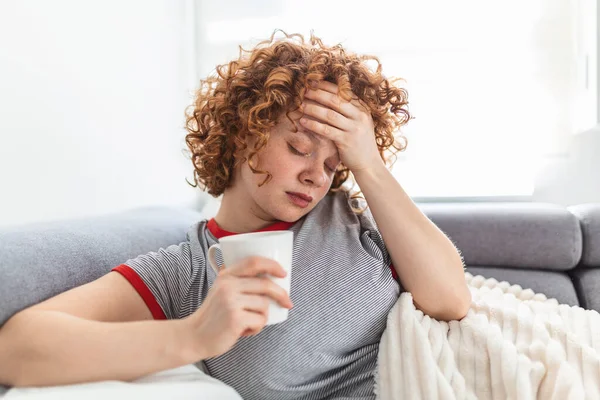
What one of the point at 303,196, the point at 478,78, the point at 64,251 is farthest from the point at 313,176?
the point at 478,78

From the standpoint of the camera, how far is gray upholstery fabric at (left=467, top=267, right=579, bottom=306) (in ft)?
5.24

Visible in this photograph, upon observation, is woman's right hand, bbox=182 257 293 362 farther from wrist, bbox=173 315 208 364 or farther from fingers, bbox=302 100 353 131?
fingers, bbox=302 100 353 131

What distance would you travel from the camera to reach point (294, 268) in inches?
43.4

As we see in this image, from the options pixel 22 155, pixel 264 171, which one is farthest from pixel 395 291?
pixel 22 155

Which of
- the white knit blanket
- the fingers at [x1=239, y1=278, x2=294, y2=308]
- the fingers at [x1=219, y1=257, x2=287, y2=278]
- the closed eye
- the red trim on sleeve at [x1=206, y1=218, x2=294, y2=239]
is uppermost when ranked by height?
the closed eye

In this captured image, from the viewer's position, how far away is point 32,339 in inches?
33.0

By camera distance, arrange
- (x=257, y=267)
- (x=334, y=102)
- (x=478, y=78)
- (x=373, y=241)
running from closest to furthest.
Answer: (x=257, y=267) < (x=334, y=102) < (x=373, y=241) < (x=478, y=78)

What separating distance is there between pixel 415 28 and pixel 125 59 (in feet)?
Result: 3.95

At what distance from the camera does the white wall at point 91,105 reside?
4.61 feet

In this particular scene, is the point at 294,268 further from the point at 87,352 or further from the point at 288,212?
the point at 87,352

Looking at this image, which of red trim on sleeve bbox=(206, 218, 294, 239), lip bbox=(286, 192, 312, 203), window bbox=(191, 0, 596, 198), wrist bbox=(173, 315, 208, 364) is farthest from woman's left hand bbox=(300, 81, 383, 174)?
window bbox=(191, 0, 596, 198)

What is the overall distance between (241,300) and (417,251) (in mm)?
461

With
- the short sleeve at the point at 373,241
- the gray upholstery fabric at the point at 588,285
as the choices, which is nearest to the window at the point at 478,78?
the gray upholstery fabric at the point at 588,285

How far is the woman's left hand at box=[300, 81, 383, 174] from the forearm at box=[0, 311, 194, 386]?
0.48 metres
